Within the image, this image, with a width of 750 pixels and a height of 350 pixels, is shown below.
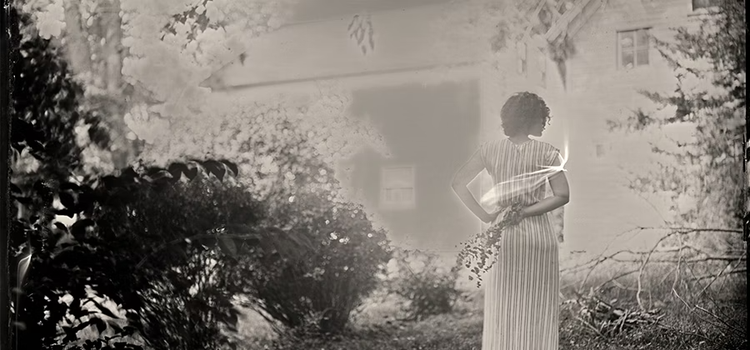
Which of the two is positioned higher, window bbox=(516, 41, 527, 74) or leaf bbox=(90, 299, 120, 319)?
window bbox=(516, 41, 527, 74)

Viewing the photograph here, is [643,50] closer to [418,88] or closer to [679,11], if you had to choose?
[679,11]

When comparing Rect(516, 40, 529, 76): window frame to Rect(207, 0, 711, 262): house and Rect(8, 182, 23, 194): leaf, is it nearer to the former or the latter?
Rect(207, 0, 711, 262): house

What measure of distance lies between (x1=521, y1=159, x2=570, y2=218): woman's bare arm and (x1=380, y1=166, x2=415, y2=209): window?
0.32 m

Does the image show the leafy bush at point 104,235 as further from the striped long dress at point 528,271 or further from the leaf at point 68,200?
the striped long dress at point 528,271

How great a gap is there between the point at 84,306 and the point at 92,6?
920 mm

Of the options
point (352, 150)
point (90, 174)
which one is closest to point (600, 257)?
point (352, 150)

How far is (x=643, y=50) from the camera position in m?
2.20

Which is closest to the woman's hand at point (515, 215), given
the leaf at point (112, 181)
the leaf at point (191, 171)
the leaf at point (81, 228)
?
the leaf at point (191, 171)

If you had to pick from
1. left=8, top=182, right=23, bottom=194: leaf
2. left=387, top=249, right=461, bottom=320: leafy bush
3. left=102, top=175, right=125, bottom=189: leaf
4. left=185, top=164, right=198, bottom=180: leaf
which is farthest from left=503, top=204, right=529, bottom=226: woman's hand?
left=8, top=182, right=23, bottom=194: leaf

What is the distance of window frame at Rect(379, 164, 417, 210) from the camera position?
225 centimetres

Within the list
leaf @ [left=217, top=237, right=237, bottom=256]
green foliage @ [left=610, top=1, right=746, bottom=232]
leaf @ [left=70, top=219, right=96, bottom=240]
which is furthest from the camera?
leaf @ [left=70, top=219, right=96, bottom=240]

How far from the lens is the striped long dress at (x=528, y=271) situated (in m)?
2.19

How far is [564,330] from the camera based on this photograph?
2.20m

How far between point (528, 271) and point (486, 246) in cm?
13
